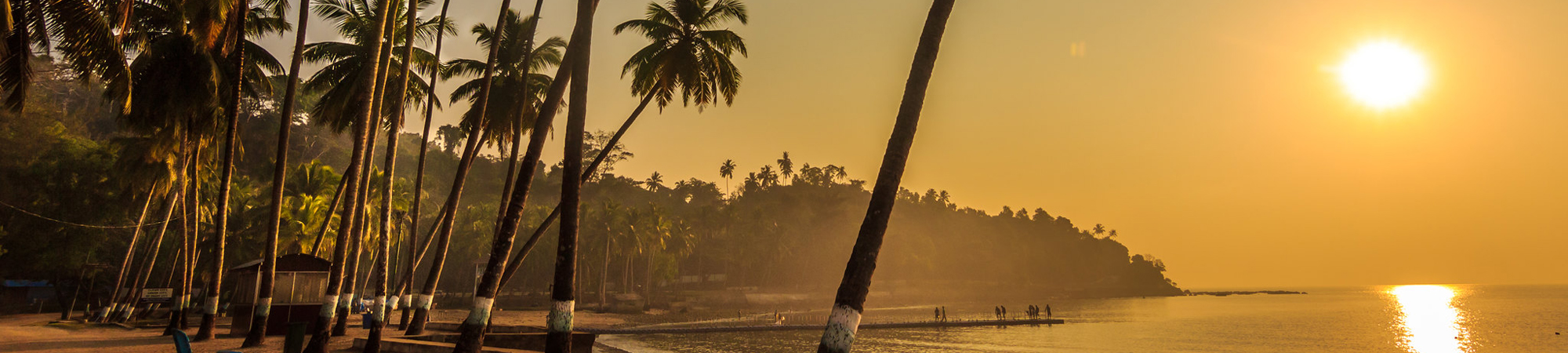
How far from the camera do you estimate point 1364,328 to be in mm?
80000

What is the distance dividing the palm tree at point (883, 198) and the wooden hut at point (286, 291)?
1789 cm

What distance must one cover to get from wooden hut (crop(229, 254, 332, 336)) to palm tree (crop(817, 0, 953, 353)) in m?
17.9

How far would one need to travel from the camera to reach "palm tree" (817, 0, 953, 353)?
30.3ft

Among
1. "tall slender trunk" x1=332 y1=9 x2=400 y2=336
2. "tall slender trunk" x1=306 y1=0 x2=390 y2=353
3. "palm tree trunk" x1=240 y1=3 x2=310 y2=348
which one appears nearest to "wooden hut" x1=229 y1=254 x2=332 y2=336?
"tall slender trunk" x1=332 y1=9 x2=400 y2=336

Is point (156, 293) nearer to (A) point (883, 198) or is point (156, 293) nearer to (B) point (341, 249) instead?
(B) point (341, 249)

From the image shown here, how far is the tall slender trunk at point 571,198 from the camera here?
11.1 meters

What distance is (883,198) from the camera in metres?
9.59

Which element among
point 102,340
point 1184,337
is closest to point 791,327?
point 1184,337

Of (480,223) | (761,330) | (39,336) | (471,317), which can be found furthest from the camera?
(480,223)

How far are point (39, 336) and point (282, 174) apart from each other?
385 inches

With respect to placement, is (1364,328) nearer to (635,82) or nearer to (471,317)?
(635,82)

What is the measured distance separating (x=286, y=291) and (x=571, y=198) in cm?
1497

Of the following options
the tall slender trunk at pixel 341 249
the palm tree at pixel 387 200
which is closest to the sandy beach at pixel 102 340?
the palm tree at pixel 387 200

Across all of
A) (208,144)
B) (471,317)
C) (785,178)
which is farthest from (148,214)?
(785,178)
